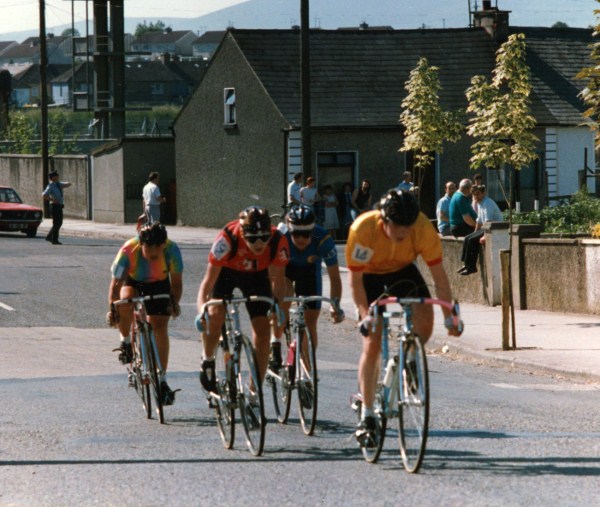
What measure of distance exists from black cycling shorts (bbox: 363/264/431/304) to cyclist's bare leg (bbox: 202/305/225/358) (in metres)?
1.31

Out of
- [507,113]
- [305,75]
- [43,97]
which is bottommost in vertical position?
[507,113]

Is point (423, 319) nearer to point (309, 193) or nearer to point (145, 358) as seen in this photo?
point (145, 358)

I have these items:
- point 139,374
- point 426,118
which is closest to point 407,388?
point 139,374

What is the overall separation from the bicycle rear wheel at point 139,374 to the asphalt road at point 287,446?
6.6 inches

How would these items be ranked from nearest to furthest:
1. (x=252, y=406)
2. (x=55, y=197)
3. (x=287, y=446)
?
1. (x=252, y=406)
2. (x=287, y=446)
3. (x=55, y=197)

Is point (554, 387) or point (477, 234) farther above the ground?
point (477, 234)

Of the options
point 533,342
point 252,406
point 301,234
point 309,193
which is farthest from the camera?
point 309,193

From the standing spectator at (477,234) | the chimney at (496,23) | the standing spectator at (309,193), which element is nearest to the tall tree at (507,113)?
the standing spectator at (477,234)

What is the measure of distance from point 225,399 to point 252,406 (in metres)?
0.42

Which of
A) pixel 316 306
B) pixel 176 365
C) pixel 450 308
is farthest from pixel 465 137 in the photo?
pixel 450 308

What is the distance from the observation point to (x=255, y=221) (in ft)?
30.4

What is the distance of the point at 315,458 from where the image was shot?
891cm

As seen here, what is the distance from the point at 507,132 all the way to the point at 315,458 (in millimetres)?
10584

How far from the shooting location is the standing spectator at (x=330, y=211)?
36812 mm
